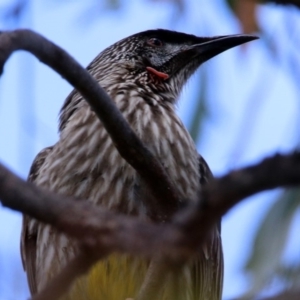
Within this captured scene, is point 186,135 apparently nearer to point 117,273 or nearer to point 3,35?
point 117,273

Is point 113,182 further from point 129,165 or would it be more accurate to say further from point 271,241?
point 271,241

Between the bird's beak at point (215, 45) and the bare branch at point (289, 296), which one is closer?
the bare branch at point (289, 296)

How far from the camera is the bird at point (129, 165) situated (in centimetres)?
291

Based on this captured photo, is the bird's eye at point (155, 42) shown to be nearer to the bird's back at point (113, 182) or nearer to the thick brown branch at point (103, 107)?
the bird's back at point (113, 182)

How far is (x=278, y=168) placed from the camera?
1.09m

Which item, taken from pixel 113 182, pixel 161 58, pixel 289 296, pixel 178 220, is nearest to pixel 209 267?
pixel 113 182

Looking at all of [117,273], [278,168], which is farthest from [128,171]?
[278,168]

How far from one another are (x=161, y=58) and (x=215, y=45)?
30 centimetres

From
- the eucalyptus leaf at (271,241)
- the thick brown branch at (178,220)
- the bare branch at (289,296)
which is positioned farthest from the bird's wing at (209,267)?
the thick brown branch at (178,220)

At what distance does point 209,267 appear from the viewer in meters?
3.32

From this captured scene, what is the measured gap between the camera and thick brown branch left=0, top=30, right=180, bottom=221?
6.54 ft

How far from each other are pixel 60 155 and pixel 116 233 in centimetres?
208

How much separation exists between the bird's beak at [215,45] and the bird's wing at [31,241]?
3.23 feet

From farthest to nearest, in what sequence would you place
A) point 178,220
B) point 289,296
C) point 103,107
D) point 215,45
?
1. point 215,45
2. point 103,107
3. point 289,296
4. point 178,220
